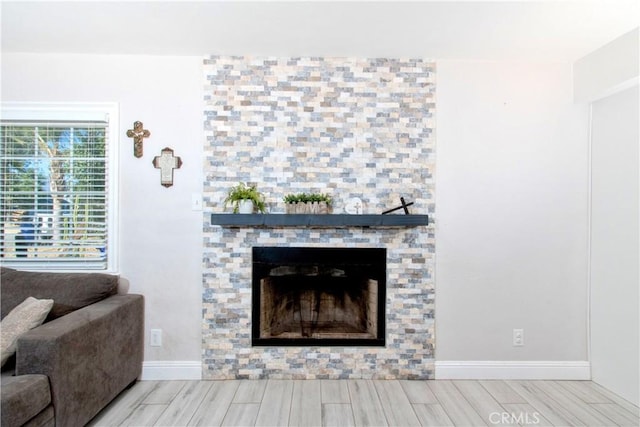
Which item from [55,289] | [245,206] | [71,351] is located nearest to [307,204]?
[245,206]

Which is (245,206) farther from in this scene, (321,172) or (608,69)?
(608,69)

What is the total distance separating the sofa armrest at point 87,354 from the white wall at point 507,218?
228 centimetres

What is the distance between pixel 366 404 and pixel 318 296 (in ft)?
2.93

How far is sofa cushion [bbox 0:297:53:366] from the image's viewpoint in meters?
1.99

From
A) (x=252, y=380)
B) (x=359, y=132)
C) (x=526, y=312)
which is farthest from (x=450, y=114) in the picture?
(x=252, y=380)

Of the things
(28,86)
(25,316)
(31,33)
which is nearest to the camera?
(25,316)

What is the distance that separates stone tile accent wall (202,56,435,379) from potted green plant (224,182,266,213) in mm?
79

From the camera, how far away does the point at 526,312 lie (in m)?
2.97

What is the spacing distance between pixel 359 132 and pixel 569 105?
1669 mm

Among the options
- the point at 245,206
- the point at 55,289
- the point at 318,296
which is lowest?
the point at 318,296

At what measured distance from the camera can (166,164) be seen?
9.55 feet

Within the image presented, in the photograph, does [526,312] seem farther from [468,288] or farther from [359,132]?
[359,132]

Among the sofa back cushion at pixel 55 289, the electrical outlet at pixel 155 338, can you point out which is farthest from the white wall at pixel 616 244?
the sofa back cushion at pixel 55 289

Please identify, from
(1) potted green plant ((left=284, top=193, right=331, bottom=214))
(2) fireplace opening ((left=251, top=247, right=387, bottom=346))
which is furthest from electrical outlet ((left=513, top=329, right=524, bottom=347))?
(1) potted green plant ((left=284, top=193, right=331, bottom=214))
